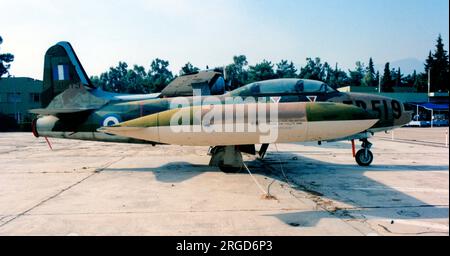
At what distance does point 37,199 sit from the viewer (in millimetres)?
6008

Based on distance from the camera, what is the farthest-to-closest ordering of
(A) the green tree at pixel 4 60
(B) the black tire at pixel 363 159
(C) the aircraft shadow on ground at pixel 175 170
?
1. (A) the green tree at pixel 4 60
2. (B) the black tire at pixel 363 159
3. (C) the aircraft shadow on ground at pixel 175 170

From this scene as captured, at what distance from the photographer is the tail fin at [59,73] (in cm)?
1046

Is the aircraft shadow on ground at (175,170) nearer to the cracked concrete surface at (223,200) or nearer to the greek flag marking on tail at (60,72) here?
the cracked concrete surface at (223,200)

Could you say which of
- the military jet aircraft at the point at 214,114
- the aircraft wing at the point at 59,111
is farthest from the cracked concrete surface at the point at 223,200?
the aircraft wing at the point at 59,111

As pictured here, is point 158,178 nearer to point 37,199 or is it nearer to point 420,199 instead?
point 37,199

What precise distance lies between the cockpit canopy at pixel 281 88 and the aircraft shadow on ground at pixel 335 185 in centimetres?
235

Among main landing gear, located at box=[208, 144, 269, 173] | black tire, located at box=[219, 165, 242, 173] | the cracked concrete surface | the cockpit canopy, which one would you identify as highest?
the cockpit canopy

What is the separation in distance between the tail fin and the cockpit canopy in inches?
229

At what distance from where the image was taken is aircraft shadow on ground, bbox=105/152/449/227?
4.80 meters

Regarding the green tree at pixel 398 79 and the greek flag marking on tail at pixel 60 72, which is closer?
the greek flag marking on tail at pixel 60 72

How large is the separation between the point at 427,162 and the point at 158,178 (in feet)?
29.7

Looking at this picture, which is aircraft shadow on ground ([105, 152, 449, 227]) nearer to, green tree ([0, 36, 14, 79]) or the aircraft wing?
the aircraft wing

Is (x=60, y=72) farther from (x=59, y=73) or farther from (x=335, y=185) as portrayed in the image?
(x=335, y=185)

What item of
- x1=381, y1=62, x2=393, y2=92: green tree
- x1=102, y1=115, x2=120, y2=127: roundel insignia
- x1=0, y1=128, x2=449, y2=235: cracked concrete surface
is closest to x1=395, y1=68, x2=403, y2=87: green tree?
x1=381, y1=62, x2=393, y2=92: green tree
